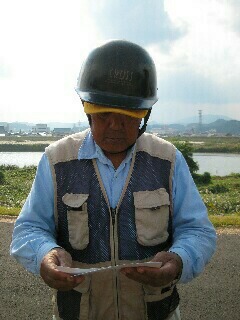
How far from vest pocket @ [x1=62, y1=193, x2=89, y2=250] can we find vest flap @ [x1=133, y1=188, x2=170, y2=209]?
226 millimetres

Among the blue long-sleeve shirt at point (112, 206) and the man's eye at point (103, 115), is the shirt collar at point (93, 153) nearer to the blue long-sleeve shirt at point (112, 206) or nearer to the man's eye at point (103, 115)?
the blue long-sleeve shirt at point (112, 206)

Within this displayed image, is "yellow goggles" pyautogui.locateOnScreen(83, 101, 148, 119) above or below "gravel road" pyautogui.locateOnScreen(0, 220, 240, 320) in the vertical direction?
above

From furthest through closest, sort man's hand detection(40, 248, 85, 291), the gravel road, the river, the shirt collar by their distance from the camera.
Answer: the river, the gravel road, the shirt collar, man's hand detection(40, 248, 85, 291)

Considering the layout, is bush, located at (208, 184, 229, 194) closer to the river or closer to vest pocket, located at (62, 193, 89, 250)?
the river

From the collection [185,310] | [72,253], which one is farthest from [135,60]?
[185,310]

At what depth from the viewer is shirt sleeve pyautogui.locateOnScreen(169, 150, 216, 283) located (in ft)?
6.02

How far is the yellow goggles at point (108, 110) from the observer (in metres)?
1.86

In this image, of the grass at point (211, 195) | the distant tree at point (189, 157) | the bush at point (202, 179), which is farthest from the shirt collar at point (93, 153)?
the distant tree at point (189, 157)

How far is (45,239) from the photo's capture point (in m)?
1.81

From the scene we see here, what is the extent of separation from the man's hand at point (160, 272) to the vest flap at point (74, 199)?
0.35 meters

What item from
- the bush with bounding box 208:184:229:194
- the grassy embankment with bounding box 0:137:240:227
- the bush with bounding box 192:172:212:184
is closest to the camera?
the grassy embankment with bounding box 0:137:240:227

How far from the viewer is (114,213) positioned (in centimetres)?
183

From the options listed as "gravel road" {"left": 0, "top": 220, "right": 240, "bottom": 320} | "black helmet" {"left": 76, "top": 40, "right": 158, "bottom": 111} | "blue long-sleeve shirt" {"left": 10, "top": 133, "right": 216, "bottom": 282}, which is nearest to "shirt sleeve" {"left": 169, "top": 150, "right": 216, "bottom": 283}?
"blue long-sleeve shirt" {"left": 10, "top": 133, "right": 216, "bottom": 282}

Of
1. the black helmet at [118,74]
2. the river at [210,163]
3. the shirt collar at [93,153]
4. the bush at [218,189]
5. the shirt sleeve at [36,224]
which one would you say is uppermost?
the black helmet at [118,74]
